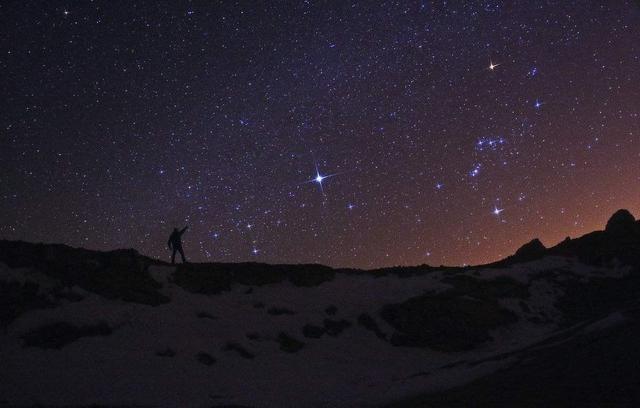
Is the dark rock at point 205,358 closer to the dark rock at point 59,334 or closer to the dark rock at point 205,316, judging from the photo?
the dark rock at point 205,316

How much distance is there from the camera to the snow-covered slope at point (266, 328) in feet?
40.6

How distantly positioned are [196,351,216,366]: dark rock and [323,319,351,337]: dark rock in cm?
609

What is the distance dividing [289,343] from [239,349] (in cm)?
237

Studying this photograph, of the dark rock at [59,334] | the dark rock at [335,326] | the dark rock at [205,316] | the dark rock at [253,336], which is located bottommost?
the dark rock at [335,326]

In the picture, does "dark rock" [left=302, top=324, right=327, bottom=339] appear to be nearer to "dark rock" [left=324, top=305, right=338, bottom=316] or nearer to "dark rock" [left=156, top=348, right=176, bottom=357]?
→ "dark rock" [left=324, top=305, right=338, bottom=316]

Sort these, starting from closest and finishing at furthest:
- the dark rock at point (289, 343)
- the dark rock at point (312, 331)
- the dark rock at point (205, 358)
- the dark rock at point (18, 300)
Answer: the dark rock at point (18, 300) → the dark rock at point (205, 358) → the dark rock at point (289, 343) → the dark rock at point (312, 331)

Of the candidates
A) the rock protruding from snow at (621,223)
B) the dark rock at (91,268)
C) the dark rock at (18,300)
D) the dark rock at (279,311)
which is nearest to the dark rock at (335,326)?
the dark rock at (279,311)

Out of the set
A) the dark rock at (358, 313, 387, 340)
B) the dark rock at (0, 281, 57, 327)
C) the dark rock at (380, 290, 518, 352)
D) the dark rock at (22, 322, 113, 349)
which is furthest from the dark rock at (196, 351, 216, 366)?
the dark rock at (380, 290, 518, 352)

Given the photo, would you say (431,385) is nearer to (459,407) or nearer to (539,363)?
(539,363)

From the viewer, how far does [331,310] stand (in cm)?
2142

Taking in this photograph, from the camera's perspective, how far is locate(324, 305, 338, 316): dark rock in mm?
21156

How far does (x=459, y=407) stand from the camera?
831 centimetres

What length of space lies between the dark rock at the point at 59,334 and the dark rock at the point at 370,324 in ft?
36.7

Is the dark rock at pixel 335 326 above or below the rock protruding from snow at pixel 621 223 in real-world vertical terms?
below
